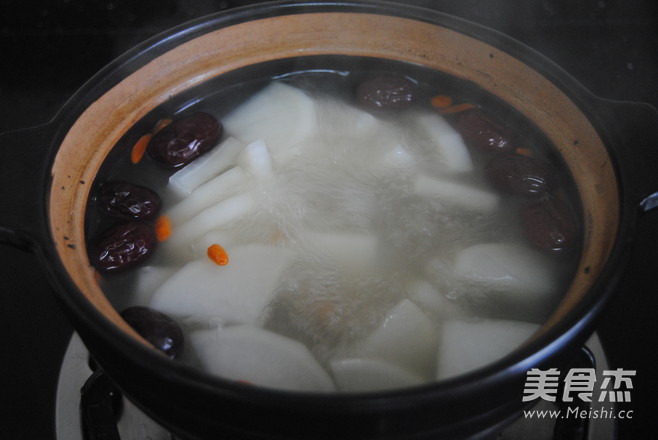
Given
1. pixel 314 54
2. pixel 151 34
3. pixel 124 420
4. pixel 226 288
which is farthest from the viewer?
pixel 151 34

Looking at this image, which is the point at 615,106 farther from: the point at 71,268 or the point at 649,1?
the point at 649,1

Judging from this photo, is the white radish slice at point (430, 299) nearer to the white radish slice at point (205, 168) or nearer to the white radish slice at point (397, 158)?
the white radish slice at point (397, 158)

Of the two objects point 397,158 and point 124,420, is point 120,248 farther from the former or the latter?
point 397,158

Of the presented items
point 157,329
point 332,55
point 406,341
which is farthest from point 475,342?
point 332,55

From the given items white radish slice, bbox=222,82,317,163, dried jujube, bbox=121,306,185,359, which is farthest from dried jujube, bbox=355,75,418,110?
dried jujube, bbox=121,306,185,359

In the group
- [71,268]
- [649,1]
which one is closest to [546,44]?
[649,1]

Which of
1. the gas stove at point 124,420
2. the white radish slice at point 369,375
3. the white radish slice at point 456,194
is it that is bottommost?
the gas stove at point 124,420

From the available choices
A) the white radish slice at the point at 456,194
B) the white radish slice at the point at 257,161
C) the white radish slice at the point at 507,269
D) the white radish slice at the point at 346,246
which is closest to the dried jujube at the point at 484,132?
the white radish slice at the point at 456,194
